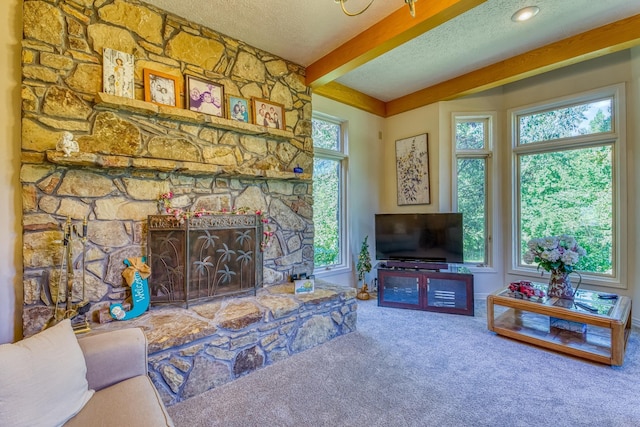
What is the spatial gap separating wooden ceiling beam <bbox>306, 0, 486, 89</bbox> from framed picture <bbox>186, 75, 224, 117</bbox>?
3.75 feet

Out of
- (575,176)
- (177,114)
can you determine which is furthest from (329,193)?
(575,176)

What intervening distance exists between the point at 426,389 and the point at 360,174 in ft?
9.67

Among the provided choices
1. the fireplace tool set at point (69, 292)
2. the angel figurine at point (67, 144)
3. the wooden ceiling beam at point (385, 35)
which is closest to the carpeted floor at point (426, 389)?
the fireplace tool set at point (69, 292)

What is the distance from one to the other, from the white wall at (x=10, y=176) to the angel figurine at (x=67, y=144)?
307 millimetres

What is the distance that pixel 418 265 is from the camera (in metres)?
3.78

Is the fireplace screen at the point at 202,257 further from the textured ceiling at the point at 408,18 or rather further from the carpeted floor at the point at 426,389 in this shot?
the textured ceiling at the point at 408,18

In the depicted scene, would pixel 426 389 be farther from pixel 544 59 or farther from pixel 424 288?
pixel 544 59

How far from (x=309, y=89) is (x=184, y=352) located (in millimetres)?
2993

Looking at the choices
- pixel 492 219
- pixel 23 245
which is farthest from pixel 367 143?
pixel 23 245

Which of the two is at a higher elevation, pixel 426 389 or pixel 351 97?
pixel 351 97

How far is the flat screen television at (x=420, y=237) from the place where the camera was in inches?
146

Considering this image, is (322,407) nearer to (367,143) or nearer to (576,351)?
(576,351)

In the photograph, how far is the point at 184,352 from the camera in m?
1.94

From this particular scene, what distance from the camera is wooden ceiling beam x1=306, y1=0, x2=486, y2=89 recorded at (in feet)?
6.96
